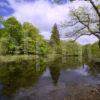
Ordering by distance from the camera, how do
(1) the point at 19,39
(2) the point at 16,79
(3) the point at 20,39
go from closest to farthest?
1. (2) the point at 16,79
2. (1) the point at 19,39
3. (3) the point at 20,39

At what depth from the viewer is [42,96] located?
48.3 ft

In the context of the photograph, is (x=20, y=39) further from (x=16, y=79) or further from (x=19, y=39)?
(x=16, y=79)

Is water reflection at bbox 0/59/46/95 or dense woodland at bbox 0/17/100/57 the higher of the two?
dense woodland at bbox 0/17/100/57

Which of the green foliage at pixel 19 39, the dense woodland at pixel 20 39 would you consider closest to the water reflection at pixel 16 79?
the dense woodland at pixel 20 39

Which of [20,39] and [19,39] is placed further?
[20,39]

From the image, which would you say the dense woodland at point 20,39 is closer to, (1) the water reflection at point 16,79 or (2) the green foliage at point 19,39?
(2) the green foliage at point 19,39

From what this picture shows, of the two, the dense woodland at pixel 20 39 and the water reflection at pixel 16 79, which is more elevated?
the dense woodland at pixel 20 39

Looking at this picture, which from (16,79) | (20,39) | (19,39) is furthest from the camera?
(20,39)

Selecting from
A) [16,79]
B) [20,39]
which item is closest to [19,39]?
[20,39]

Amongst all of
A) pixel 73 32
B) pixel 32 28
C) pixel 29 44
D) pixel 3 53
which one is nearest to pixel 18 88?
pixel 73 32

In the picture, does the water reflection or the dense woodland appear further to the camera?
the dense woodland

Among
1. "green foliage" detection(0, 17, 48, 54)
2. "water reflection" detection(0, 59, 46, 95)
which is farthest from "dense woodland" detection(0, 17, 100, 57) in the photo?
"water reflection" detection(0, 59, 46, 95)

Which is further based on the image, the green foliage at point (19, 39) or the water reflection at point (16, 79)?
the green foliage at point (19, 39)

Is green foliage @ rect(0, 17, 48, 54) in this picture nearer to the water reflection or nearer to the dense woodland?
the dense woodland
